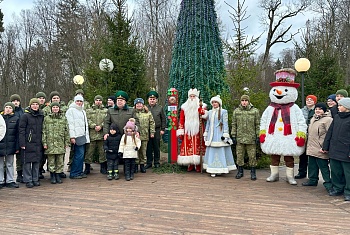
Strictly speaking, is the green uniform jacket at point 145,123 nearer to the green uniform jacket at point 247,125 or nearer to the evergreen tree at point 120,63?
the evergreen tree at point 120,63

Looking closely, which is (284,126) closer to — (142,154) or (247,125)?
(247,125)

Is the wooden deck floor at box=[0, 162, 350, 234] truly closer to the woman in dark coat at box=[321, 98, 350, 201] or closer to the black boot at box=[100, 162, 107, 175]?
the woman in dark coat at box=[321, 98, 350, 201]

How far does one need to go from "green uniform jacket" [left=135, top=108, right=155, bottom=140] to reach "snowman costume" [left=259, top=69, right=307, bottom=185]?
102 inches

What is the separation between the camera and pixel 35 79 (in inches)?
1018

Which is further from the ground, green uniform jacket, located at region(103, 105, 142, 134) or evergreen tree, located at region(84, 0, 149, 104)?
evergreen tree, located at region(84, 0, 149, 104)

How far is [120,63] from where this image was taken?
28.1 ft

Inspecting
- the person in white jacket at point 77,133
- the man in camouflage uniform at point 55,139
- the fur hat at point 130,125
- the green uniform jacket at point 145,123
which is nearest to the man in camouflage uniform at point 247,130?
the green uniform jacket at point 145,123

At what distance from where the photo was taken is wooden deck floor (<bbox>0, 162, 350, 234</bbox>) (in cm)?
371

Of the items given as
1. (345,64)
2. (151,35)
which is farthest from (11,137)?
(345,64)

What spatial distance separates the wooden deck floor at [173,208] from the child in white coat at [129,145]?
39 centimetres

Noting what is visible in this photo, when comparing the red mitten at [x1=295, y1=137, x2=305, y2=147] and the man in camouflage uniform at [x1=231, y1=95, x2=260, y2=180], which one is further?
the man in camouflage uniform at [x1=231, y1=95, x2=260, y2=180]

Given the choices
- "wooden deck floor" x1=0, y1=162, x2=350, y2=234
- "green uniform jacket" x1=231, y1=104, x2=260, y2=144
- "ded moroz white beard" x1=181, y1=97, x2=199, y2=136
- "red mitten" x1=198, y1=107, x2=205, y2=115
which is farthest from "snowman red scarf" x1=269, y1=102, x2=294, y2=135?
"ded moroz white beard" x1=181, y1=97, x2=199, y2=136

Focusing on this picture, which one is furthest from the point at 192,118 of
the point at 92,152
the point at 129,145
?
the point at 92,152

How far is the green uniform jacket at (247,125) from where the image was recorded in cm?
631
